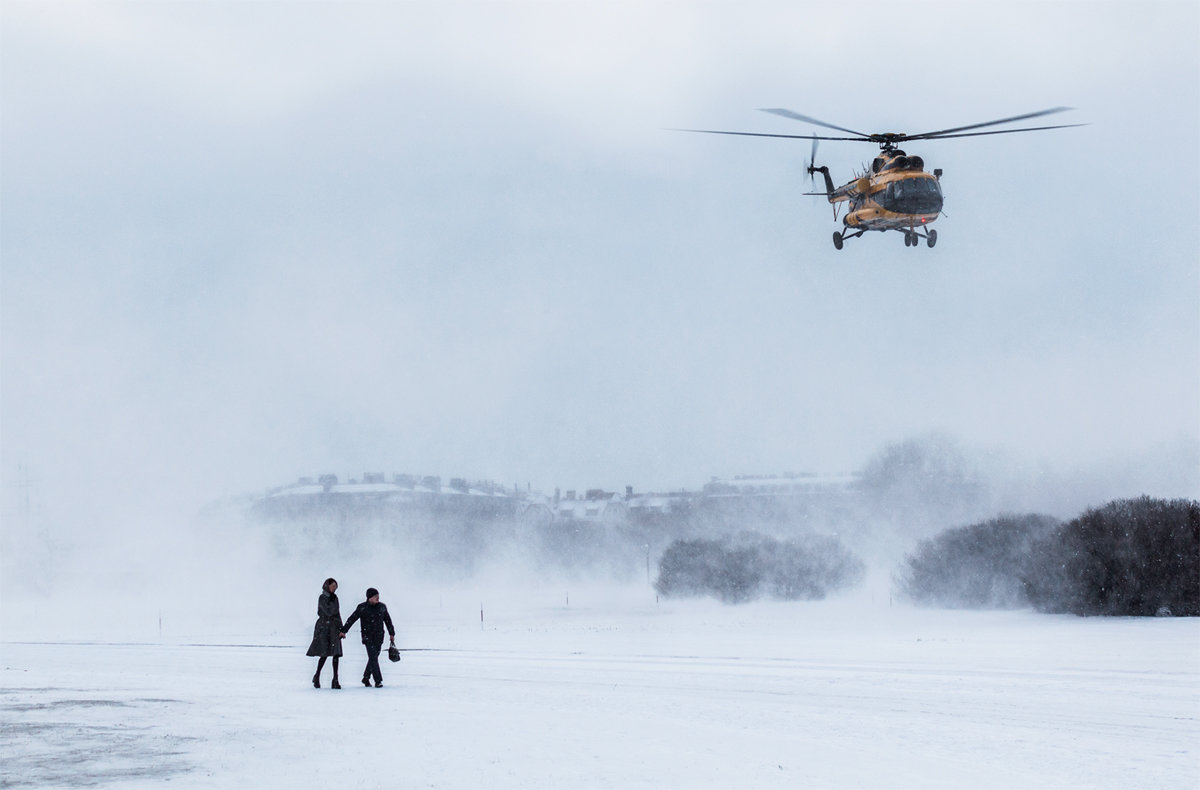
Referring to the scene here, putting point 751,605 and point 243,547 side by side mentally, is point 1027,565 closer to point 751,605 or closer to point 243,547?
point 751,605

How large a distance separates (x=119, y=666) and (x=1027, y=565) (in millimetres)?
45090

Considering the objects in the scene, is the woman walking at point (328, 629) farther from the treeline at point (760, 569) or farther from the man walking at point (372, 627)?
the treeline at point (760, 569)

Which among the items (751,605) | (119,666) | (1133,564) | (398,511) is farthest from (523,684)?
(398,511)

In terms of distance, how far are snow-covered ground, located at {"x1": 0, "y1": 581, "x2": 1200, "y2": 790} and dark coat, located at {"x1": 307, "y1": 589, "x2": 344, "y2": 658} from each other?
75cm

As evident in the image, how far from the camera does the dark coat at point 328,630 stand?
82.4 feet

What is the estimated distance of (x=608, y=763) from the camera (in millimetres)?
16094

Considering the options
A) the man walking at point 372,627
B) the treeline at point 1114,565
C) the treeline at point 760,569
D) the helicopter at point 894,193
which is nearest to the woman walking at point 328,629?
the man walking at point 372,627

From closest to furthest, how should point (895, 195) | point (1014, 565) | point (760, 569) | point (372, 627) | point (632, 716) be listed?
1. point (632, 716)
2. point (372, 627)
3. point (895, 195)
4. point (1014, 565)
5. point (760, 569)

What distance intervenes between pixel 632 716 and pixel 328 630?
7.37 metres

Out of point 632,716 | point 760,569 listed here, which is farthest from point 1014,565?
point 632,716

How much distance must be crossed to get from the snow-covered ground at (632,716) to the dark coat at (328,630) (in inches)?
29.5

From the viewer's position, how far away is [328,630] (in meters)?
25.3

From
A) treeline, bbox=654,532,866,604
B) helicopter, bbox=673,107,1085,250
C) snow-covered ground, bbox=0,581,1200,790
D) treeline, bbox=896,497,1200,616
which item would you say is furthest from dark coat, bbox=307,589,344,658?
treeline, bbox=654,532,866,604

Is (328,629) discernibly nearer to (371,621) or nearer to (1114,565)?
(371,621)
